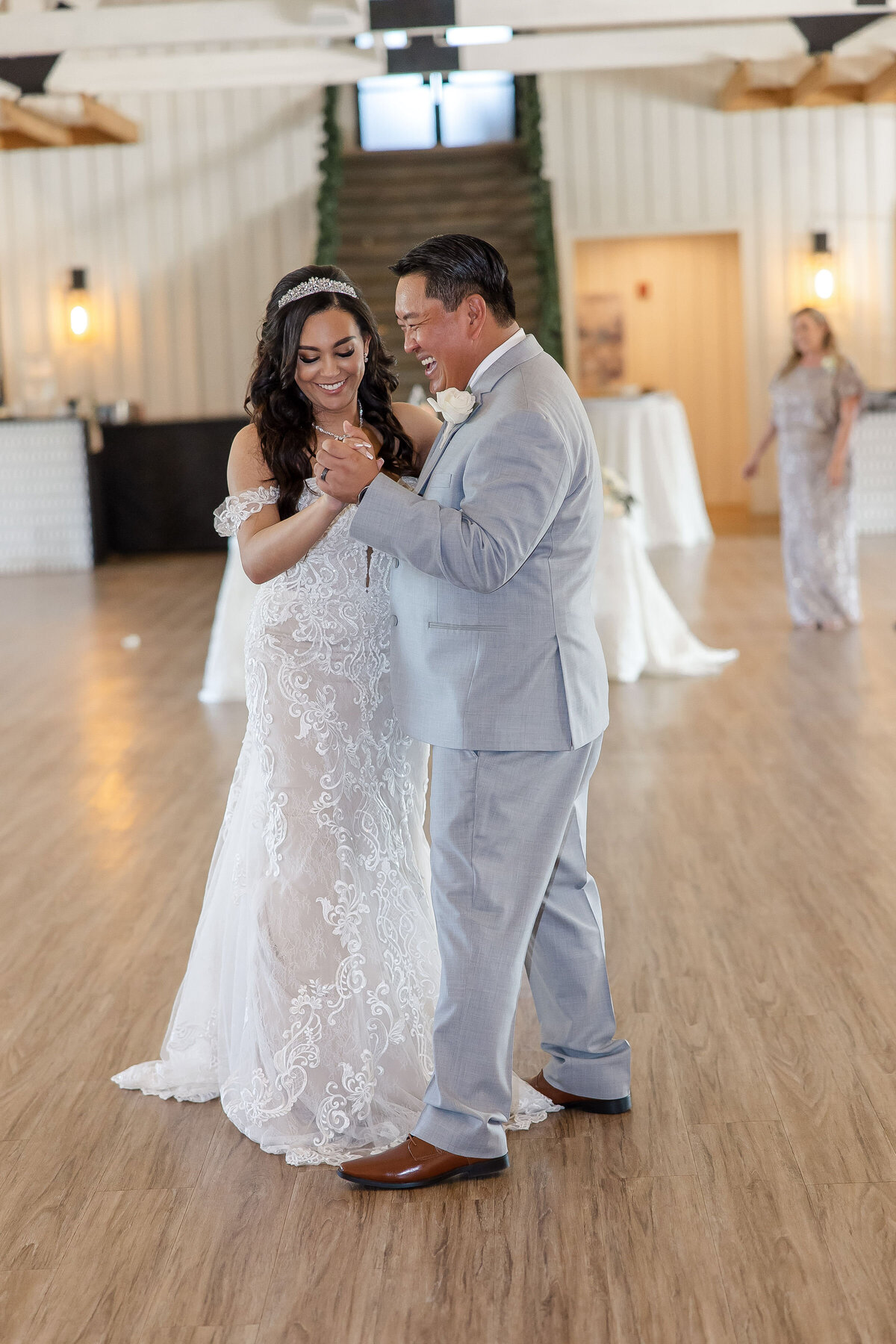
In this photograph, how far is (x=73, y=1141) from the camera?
9.02 feet

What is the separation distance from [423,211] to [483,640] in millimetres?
12009

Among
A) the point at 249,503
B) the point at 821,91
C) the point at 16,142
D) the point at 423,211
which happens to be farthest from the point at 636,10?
the point at 249,503

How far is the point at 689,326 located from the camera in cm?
1523

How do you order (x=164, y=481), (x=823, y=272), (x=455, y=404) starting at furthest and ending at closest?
(x=823, y=272), (x=164, y=481), (x=455, y=404)

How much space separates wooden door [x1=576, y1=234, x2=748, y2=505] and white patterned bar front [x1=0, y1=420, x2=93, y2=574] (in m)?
5.56

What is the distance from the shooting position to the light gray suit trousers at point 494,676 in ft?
7.42

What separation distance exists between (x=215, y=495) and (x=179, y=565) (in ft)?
3.07

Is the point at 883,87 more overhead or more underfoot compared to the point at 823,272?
more overhead

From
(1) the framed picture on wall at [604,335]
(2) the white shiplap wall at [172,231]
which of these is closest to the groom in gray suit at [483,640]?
(2) the white shiplap wall at [172,231]

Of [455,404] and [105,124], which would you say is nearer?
[455,404]

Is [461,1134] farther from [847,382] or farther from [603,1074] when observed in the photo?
[847,382]

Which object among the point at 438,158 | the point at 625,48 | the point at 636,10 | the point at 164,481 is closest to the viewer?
the point at 636,10

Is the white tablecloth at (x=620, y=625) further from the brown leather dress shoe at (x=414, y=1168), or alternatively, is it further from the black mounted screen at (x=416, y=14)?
the brown leather dress shoe at (x=414, y=1168)

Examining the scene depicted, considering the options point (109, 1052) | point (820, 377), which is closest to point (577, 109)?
point (820, 377)
